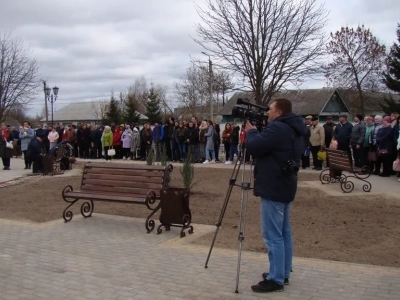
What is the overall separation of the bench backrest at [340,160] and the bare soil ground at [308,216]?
844 mm

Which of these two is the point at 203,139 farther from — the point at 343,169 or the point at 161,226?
the point at 161,226

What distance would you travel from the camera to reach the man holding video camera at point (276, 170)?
470 centimetres

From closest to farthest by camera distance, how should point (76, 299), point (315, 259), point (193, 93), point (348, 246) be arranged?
1. point (76, 299)
2. point (315, 259)
3. point (348, 246)
4. point (193, 93)

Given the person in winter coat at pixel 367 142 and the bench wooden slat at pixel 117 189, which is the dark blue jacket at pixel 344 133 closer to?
the person in winter coat at pixel 367 142

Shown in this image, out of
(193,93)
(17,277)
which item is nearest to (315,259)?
(17,277)

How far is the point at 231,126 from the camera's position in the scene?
1927 centimetres

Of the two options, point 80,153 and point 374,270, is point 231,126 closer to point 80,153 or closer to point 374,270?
point 80,153

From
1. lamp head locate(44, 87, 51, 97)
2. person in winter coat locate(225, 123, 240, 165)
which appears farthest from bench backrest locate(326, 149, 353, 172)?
lamp head locate(44, 87, 51, 97)

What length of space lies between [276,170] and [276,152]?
18cm

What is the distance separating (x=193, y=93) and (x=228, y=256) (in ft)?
159

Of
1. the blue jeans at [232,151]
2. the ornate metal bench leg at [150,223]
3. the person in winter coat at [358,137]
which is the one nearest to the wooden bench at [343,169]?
the person in winter coat at [358,137]

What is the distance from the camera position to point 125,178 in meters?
8.42

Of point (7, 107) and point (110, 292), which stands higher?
point (7, 107)

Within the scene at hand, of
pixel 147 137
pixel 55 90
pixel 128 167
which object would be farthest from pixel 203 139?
pixel 55 90
